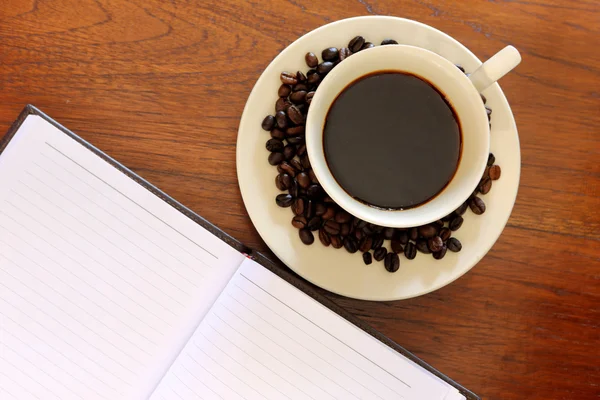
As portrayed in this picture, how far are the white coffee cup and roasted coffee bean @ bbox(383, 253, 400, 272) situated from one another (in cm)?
9

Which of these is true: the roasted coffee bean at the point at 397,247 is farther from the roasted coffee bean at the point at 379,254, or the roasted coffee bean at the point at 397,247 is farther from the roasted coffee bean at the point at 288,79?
the roasted coffee bean at the point at 288,79

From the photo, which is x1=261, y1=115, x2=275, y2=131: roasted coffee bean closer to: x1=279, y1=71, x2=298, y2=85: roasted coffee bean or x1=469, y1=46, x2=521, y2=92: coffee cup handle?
x1=279, y1=71, x2=298, y2=85: roasted coffee bean

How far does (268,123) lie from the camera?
0.71 meters

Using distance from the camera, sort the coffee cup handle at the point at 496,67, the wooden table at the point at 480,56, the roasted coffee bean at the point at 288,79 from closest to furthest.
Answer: the coffee cup handle at the point at 496,67 < the roasted coffee bean at the point at 288,79 < the wooden table at the point at 480,56

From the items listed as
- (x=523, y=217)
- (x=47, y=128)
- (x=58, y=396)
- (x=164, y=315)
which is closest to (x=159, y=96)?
(x=47, y=128)

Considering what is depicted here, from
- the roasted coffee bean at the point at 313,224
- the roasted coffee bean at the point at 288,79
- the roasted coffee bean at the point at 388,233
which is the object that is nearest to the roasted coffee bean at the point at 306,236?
the roasted coffee bean at the point at 313,224

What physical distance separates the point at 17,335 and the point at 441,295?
65cm

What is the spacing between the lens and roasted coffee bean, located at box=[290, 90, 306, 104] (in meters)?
0.70

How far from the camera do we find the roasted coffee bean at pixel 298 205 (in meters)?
0.70

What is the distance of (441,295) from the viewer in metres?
0.81

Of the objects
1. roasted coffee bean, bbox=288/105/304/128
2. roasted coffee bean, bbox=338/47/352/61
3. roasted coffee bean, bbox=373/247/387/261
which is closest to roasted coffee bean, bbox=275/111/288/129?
roasted coffee bean, bbox=288/105/304/128

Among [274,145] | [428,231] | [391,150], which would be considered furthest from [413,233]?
[274,145]

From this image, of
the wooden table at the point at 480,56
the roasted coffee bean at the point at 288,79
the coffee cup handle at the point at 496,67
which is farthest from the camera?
the wooden table at the point at 480,56

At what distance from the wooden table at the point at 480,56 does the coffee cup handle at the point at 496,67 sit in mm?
205
